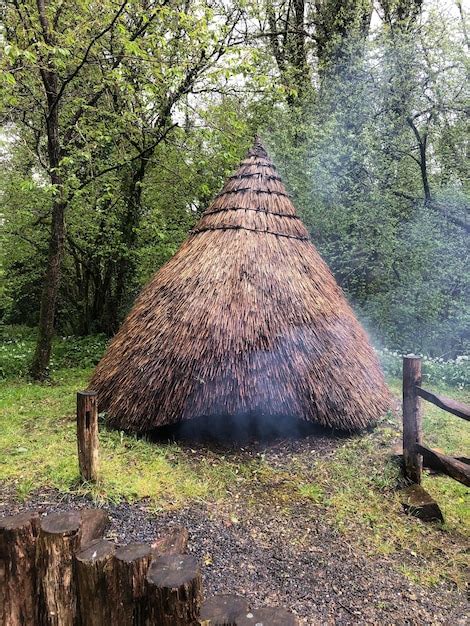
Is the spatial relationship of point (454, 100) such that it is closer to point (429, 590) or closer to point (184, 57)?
point (184, 57)

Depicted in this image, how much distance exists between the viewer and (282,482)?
4234mm

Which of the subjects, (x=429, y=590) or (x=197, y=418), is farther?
(x=197, y=418)

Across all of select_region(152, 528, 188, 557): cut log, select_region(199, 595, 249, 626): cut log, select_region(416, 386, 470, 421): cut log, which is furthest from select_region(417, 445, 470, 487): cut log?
select_region(199, 595, 249, 626): cut log

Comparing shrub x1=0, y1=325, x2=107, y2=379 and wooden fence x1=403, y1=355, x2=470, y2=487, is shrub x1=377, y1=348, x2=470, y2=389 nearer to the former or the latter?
wooden fence x1=403, y1=355, x2=470, y2=487

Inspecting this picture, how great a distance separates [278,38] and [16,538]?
47.1 ft

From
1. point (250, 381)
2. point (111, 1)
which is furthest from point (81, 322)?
point (250, 381)

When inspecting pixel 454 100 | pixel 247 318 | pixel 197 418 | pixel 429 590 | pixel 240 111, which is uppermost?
pixel 240 111

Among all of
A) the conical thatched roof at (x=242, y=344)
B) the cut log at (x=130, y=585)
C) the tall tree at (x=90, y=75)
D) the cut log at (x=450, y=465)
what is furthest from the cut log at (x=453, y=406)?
the tall tree at (x=90, y=75)

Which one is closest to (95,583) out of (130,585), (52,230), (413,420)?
(130,585)

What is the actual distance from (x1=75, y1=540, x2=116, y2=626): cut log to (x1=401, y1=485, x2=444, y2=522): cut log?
274cm

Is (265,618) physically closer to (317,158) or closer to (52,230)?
(52,230)

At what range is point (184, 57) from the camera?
26.5ft

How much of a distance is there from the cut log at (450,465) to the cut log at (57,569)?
276cm

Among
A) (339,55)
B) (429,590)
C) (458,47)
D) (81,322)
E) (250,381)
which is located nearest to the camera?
(429,590)
